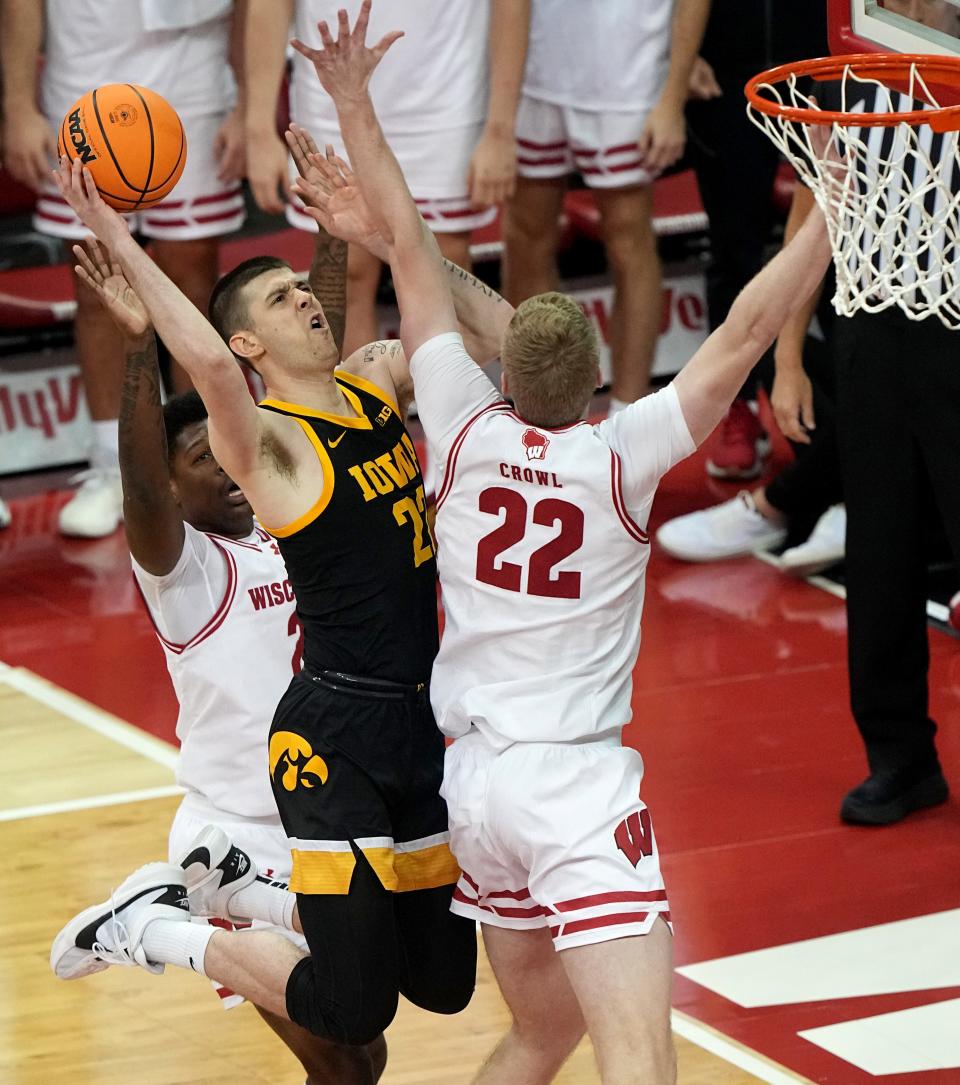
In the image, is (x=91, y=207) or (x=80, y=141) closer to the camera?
(x=91, y=207)

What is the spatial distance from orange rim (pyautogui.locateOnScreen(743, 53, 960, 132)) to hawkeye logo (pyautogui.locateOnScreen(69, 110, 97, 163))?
1.46 m

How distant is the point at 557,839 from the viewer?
13.1 ft

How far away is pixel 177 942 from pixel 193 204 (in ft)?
14.8

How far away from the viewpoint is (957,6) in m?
4.64

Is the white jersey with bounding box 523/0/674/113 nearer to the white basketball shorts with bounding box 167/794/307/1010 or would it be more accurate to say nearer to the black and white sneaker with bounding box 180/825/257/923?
the white basketball shorts with bounding box 167/794/307/1010

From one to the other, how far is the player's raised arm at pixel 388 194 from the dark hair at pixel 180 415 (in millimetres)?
677

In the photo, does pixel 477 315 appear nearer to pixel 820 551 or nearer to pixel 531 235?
pixel 820 551

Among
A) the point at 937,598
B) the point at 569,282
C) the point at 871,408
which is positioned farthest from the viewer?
the point at 569,282

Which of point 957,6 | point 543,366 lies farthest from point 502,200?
point 543,366

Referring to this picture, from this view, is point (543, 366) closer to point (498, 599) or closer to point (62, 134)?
point (498, 599)

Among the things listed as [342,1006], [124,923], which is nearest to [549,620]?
[342,1006]

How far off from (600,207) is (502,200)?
61 cm

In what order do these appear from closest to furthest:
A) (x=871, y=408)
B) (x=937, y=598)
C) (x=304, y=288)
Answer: (x=304, y=288) < (x=871, y=408) < (x=937, y=598)

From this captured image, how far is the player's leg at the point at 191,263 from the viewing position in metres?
8.47
